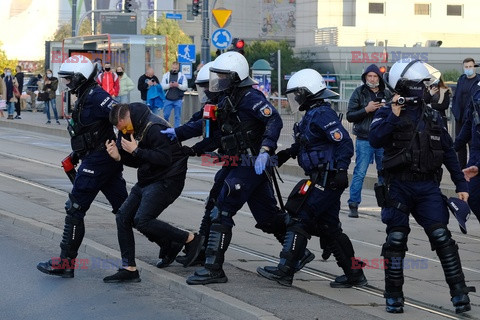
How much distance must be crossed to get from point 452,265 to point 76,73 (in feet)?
12.1

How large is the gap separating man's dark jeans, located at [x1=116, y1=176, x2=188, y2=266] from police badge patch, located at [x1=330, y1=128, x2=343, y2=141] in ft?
4.53

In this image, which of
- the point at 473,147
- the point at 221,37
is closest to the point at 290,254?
the point at 473,147

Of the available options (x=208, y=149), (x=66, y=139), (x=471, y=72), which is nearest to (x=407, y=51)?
(x=66, y=139)

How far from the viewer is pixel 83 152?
30.5ft

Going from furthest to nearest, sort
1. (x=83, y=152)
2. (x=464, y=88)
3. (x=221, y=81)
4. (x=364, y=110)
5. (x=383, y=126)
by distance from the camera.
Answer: (x=464, y=88) → (x=364, y=110) → (x=83, y=152) → (x=221, y=81) → (x=383, y=126)

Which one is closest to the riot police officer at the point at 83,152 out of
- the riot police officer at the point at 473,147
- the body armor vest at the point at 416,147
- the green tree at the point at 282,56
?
the body armor vest at the point at 416,147

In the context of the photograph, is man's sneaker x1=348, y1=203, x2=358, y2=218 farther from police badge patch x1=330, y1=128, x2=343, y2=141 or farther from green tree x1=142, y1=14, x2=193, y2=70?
green tree x1=142, y1=14, x2=193, y2=70

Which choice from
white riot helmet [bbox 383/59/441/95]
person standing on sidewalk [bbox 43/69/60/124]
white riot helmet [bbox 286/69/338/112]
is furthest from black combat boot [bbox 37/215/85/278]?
person standing on sidewalk [bbox 43/69/60/124]

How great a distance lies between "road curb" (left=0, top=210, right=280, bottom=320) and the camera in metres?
7.55

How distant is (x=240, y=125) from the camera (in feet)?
29.1

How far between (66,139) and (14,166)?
8.66 meters

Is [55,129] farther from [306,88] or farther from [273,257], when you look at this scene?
[306,88]

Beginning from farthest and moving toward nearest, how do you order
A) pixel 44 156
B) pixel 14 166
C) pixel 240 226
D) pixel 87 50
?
pixel 87 50 < pixel 44 156 < pixel 14 166 < pixel 240 226

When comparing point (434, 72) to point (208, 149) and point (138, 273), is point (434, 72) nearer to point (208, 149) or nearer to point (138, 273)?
point (208, 149)
